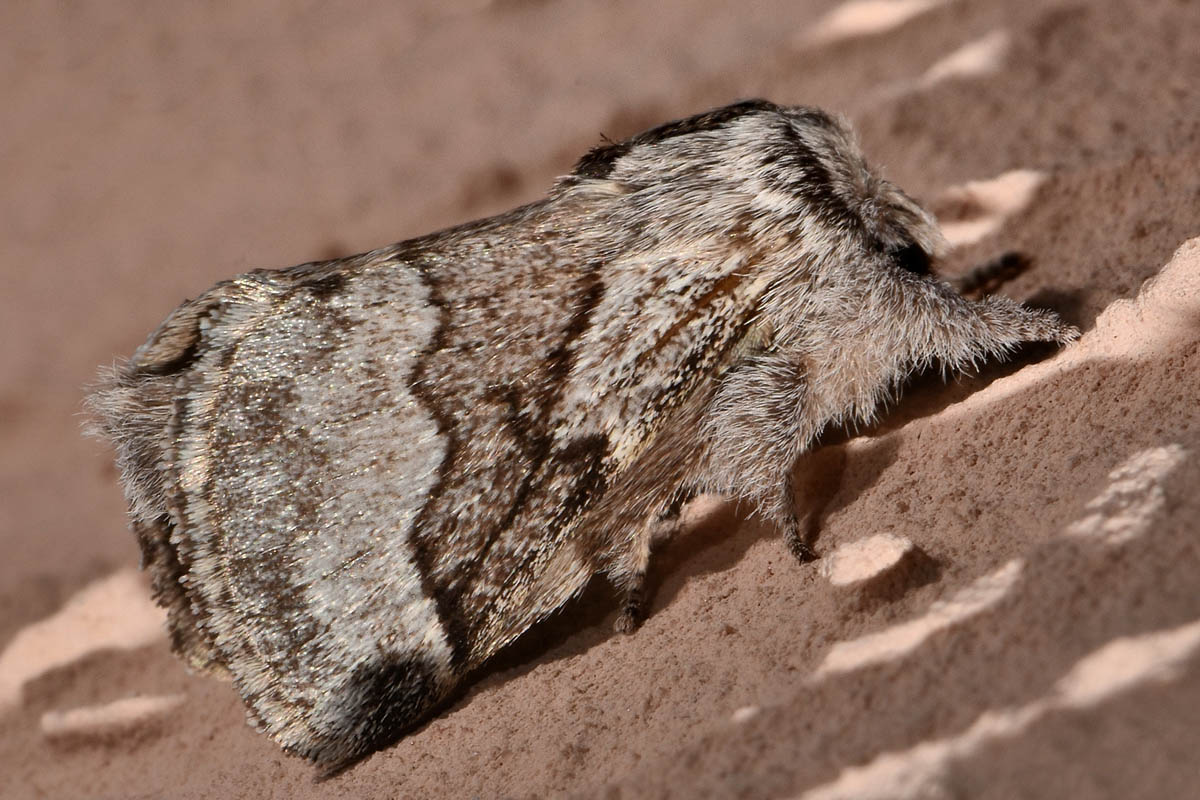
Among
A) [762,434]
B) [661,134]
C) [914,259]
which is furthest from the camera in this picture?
→ [914,259]

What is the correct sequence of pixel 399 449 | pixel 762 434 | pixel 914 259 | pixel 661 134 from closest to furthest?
1. pixel 399 449
2. pixel 762 434
3. pixel 661 134
4. pixel 914 259

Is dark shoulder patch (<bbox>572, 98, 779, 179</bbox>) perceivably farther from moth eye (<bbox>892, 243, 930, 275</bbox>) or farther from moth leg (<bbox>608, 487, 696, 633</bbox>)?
moth leg (<bbox>608, 487, 696, 633</bbox>)

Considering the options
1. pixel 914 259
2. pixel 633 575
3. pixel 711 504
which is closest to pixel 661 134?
pixel 914 259

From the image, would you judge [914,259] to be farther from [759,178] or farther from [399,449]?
[399,449]

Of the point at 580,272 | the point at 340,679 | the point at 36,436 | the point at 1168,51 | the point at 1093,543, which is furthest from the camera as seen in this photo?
the point at 36,436

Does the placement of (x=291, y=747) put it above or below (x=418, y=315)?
below

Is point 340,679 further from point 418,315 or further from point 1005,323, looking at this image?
point 1005,323

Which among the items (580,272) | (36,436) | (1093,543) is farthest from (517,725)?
(36,436)
